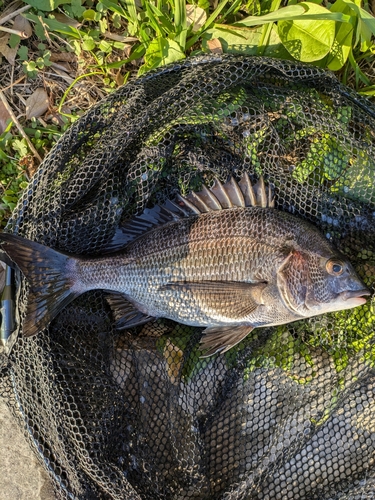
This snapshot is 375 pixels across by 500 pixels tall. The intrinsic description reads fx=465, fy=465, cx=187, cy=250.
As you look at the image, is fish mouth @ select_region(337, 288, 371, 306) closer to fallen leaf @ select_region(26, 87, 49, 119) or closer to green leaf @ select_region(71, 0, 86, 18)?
fallen leaf @ select_region(26, 87, 49, 119)

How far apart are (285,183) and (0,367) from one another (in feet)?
7.91

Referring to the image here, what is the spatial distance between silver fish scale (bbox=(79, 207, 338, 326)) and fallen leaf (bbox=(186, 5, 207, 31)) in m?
1.57

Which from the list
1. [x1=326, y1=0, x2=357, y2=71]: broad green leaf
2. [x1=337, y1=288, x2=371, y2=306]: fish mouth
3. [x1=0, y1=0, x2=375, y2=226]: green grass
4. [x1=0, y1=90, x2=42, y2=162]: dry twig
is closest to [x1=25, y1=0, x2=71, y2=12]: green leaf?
[x1=0, y1=0, x2=375, y2=226]: green grass

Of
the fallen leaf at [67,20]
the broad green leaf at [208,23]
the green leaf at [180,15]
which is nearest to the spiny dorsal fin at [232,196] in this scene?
the broad green leaf at [208,23]

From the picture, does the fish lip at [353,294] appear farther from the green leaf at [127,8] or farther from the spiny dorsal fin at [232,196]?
the green leaf at [127,8]

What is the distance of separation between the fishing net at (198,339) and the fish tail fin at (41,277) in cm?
10

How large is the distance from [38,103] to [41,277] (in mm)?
1630

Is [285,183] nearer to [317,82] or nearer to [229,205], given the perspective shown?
[229,205]

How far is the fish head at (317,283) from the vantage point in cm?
311

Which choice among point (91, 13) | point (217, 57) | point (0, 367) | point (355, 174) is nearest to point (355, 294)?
point (355, 174)

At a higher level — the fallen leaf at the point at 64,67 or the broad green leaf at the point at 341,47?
the fallen leaf at the point at 64,67

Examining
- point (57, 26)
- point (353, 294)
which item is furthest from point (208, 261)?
point (57, 26)

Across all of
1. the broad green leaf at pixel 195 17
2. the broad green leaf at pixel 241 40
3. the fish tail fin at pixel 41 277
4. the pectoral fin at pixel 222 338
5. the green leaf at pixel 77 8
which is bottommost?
the pectoral fin at pixel 222 338

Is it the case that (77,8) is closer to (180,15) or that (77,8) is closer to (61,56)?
(61,56)
